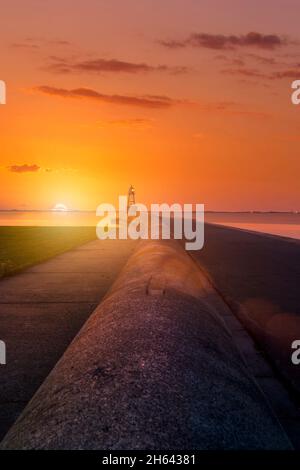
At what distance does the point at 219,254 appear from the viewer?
2172 centimetres

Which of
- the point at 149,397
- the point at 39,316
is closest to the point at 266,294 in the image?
the point at 39,316

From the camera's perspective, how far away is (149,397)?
9.64ft

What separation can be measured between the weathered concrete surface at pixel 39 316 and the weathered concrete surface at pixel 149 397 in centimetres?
155

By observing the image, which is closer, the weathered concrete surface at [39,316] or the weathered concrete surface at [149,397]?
→ the weathered concrete surface at [149,397]

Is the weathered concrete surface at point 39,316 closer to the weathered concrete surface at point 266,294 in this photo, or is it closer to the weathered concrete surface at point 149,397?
the weathered concrete surface at point 149,397

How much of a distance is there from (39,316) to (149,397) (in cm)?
667

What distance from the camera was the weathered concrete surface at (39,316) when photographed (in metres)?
5.72

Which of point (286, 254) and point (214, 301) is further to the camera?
point (286, 254)

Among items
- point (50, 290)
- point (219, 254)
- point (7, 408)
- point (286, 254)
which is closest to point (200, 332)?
point (7, 408)

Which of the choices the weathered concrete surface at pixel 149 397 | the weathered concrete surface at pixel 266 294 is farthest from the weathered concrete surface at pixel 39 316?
the weathered concrete surface at pixel 266 294

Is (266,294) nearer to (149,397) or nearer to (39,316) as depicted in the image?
(39,316)

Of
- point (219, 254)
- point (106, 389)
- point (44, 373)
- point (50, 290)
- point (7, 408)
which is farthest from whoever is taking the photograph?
point (219, 254)

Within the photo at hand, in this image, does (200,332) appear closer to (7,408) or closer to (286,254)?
(7,408)
